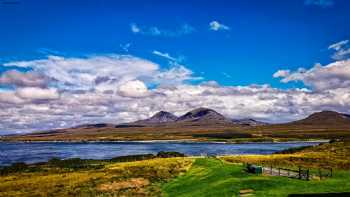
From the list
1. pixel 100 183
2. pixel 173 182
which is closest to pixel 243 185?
pixel 173 182

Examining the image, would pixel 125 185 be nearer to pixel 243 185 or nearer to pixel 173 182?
pixel 173 182

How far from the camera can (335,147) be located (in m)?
113

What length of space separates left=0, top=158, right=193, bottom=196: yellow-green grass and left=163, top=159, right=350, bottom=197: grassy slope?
4.11m

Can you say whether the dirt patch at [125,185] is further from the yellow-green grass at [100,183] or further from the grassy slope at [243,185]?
the grassy slope at [243,185]

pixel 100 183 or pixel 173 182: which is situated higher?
pixel 173 182

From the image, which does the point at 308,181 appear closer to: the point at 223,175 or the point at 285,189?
the point at 285,189

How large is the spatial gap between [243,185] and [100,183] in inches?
1052

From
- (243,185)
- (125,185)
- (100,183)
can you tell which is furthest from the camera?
(100,183)

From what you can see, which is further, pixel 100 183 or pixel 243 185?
pixel 100 183

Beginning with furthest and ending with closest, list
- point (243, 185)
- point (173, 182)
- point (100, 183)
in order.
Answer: point (100, 183)
point (173, 182)
point (243, 185)

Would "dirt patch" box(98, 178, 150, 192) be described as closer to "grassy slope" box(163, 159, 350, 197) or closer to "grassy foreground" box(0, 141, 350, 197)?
"grassy foreground" box(0, 141, 350, 197)

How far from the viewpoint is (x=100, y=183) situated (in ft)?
212

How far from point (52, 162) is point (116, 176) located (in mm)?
41929

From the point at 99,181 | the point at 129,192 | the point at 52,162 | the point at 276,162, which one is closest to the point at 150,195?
the point at 129,192
